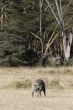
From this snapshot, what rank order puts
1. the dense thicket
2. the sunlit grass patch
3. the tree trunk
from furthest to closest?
1. the tree trunk
2. the dense thicket
3. the sunlit grass patch

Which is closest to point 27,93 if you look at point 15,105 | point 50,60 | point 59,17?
point 15,105

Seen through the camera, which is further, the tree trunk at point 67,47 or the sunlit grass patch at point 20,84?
the tree trunk at point 67,47

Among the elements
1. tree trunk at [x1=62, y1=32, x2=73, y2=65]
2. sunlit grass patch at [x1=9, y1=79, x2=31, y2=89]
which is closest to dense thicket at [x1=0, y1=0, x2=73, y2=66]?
tree trunk at [x1=62, y1=32, x2=73, y2=65]

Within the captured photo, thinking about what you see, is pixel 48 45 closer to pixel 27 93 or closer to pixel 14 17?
pixel 14 17

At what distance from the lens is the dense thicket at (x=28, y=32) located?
44094mm

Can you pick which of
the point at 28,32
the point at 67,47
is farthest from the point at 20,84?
the point at 28,32

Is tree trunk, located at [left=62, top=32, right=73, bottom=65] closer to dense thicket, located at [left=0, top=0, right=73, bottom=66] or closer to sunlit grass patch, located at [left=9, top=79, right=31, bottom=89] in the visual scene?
dense thicket, located at [left=0, top=0, right=73, bottom=66]

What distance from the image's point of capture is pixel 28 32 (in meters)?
49.1

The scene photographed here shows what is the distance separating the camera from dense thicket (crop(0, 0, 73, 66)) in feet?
145

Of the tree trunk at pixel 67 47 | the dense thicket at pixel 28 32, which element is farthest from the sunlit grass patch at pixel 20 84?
the tree trunk at pixel 67 47

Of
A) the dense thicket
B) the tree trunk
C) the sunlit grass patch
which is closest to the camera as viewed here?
the sunlit grass patch

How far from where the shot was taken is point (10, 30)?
45656 millimetres

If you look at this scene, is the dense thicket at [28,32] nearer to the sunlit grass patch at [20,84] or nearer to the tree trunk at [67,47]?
the tree trunk at [67,47]

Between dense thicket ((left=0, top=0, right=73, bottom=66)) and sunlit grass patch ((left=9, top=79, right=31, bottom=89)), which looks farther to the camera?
dense thicket ((left=0, top=0, right=73, bottom=66))
